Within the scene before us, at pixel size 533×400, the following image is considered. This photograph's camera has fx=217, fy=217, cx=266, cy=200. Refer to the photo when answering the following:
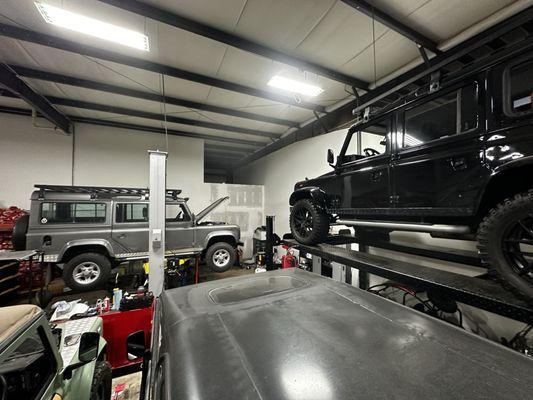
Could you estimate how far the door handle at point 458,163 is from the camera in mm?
1472

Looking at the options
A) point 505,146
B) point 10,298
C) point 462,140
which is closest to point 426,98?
point 462,140

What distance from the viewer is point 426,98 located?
1743 mm

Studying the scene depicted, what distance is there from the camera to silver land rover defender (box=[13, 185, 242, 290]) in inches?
167

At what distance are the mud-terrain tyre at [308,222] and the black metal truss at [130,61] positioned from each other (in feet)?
9.58

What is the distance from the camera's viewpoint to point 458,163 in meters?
1.50

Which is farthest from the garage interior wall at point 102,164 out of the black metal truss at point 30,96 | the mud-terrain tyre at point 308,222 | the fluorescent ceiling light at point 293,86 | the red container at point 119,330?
the mud-terrain tyre at point 308,222

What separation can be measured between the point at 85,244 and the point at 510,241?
6041mm

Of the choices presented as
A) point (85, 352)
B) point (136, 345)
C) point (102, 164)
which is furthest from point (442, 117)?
point (102, 164)

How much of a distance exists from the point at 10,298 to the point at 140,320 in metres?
3.49

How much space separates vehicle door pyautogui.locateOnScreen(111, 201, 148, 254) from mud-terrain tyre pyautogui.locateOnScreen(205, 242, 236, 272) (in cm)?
149

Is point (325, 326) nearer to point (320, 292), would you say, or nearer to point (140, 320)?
point (320, 292)

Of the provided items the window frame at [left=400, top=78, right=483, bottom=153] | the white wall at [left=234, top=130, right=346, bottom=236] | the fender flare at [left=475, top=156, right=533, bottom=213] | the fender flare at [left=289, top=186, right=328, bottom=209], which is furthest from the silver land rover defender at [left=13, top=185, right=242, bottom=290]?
the fender flare at [left=475, top=156, right=533, bottom=213]

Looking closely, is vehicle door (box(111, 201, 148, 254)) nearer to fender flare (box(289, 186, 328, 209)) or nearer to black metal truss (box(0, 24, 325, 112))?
black metal truss (box(0, 24, 325, 112))

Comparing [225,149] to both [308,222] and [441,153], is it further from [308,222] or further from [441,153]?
[441,153]
